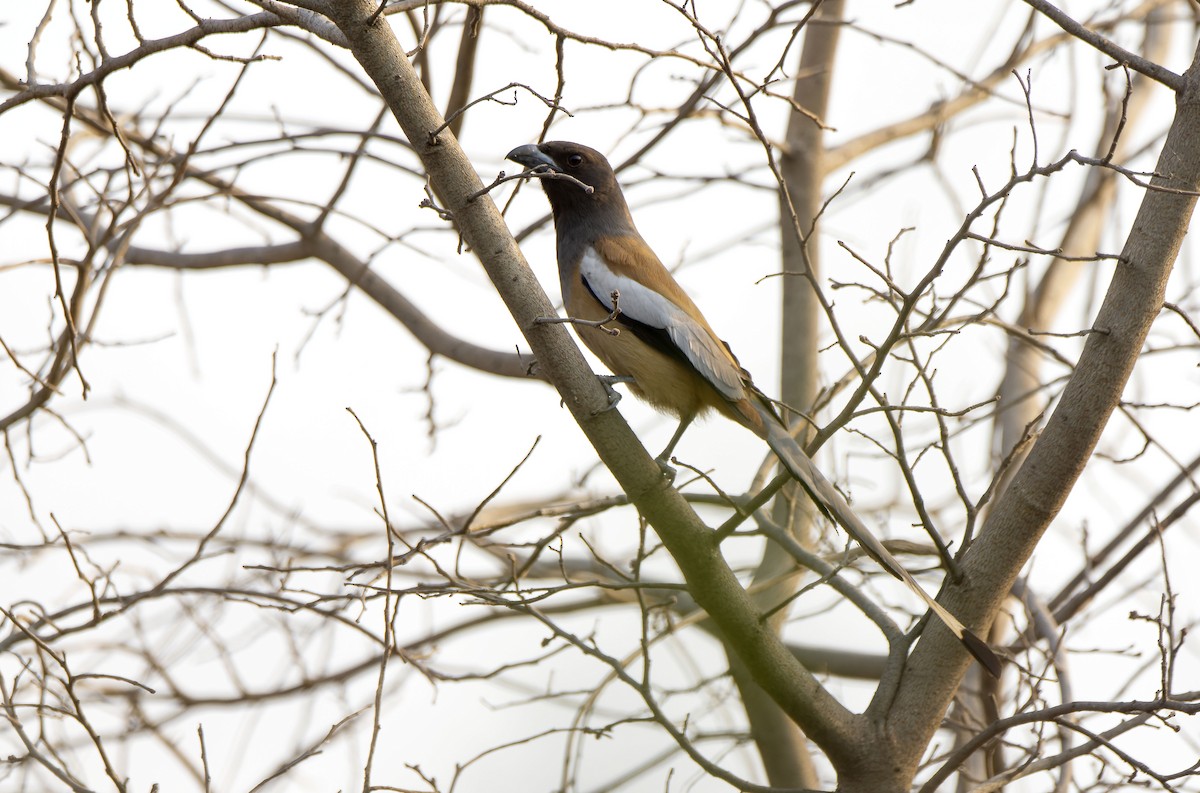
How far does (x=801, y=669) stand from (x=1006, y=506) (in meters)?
0.83

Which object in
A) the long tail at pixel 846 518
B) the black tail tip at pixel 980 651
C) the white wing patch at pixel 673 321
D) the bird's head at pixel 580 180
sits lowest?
the black tail tip at pixel 980 651

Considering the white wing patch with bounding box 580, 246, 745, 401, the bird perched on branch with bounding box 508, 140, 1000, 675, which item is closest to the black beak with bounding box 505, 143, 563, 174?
the bird perched on branch with bounding box 508, 140, 1000, 675

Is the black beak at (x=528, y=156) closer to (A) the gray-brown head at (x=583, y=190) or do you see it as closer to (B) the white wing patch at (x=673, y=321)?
(A) the gray-brown head at (x=583, y=190)

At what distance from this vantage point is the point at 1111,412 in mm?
3531

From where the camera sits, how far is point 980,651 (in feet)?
11.4

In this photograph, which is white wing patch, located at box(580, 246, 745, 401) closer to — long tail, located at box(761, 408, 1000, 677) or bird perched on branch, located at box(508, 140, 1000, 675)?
bird perched on branch, located at box(508, 140, 1000, 675)

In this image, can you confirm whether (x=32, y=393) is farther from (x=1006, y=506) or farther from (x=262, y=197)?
(x=1006, y=506)

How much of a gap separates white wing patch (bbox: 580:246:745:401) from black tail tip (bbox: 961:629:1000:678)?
4.19 ft

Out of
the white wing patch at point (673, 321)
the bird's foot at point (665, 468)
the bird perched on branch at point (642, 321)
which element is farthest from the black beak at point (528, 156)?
the bird's foot at point (665, 468)

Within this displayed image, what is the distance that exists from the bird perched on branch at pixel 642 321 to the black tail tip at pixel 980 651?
13.7 inches

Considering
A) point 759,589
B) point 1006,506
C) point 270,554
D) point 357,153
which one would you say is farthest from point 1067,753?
point 270,554

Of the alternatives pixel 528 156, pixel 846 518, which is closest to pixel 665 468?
pixel 846 518

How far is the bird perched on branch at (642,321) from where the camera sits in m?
4.31

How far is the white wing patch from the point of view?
4.44 meters
